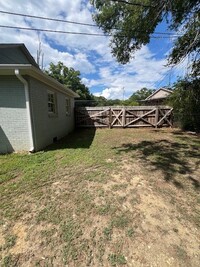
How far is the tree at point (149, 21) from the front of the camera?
16.4ft

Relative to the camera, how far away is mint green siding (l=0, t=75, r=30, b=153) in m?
5.28

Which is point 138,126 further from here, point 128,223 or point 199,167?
point 128,223

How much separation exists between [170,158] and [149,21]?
174 inches

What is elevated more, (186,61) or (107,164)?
(186,61)

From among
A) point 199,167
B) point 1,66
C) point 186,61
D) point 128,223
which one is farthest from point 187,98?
point 1,66

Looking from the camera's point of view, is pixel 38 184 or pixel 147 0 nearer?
pixel 38 184

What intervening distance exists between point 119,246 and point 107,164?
2548 millimetres

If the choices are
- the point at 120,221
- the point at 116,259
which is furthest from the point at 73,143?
the point at 116,259

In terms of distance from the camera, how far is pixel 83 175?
A: 388 cm

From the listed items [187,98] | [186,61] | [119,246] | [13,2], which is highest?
[13,2]

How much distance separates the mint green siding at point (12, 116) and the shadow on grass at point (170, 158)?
10.6ft

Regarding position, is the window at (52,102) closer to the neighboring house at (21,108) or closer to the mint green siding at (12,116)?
the neighboring house at (21,108)

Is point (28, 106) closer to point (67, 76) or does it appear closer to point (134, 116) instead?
point (134, 116)

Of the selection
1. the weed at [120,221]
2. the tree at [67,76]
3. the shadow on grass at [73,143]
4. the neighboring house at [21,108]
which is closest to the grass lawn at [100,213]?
the weed at [120,221]
